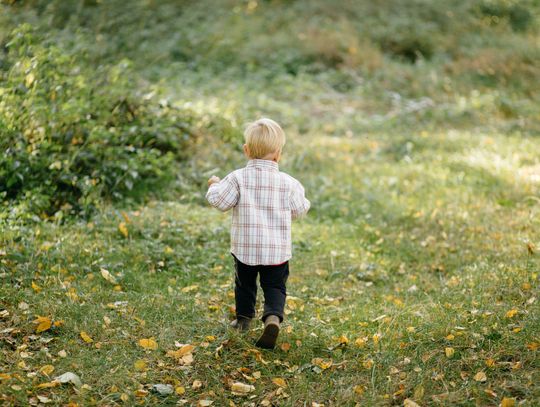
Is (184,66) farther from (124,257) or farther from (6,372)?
(6,372)

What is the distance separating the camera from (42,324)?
4.04 metres

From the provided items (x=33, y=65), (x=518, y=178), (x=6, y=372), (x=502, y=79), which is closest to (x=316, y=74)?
(x=502, y=79)

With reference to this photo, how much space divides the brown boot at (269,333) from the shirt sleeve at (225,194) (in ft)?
2.50

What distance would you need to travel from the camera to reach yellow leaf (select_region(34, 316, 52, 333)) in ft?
13.2

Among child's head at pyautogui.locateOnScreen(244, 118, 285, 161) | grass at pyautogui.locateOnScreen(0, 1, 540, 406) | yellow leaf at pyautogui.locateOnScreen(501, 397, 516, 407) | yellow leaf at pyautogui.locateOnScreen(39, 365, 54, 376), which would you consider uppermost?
child's head at pyautogui.locateOnScreen(244, 118, 285, 161)

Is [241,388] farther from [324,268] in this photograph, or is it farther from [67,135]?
[67,135]

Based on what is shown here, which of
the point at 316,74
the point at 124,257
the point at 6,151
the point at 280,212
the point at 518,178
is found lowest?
the point at 316,74

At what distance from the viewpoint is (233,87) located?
12.2m

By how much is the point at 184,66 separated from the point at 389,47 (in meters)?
5.21

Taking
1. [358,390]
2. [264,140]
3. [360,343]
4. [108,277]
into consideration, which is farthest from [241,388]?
[108,277]

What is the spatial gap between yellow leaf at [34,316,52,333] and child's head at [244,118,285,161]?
1714 millimetres

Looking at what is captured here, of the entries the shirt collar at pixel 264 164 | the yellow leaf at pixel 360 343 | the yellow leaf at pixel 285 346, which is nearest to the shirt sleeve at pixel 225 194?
the shirt collar at pixel 264 164

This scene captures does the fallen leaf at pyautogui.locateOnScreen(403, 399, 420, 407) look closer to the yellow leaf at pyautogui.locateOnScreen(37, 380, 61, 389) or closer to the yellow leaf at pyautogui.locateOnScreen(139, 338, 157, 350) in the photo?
the yellow leaf at pyautogui.locateOnScreen(139, 338, 157, 350)

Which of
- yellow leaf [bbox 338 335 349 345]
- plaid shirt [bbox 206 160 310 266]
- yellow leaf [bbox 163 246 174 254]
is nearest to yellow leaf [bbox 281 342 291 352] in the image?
yellow leaf [bbox 338 335 349 345]
